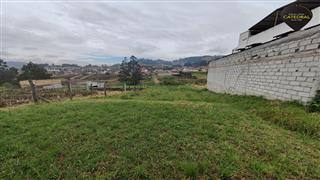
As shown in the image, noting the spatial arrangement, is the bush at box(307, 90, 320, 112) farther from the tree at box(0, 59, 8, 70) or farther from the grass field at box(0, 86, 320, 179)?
the tree at box(0, 59, 8, 70)

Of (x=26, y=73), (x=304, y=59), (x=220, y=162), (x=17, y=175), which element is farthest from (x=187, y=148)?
(x=26, y=73)

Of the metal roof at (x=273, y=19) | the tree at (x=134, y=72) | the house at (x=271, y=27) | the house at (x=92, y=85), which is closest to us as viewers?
the house at (x=271, y=27)

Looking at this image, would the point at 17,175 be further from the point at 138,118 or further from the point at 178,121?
the point at 178,121

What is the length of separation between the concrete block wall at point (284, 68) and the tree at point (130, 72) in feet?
117

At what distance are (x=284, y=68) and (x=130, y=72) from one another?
4237 centimetres

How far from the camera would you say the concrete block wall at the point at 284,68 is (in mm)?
4984

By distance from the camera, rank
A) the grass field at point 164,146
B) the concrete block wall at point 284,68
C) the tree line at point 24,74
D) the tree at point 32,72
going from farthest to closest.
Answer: the tree at point 32,72, the tree line at point 24,74, the concrete block wall at point 284,68, the grass field at point 164,146

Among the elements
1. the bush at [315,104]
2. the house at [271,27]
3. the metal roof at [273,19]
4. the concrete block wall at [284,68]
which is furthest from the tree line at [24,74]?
the bush at [315,104]

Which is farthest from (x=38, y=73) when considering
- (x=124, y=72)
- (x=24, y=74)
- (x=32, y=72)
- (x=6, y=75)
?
(x=124, y=72)

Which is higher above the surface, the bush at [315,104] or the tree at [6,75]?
the bush at [315,104]

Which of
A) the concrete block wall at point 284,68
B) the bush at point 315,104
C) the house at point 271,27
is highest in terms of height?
the house at point 271,27

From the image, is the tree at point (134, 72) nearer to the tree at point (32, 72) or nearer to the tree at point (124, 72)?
the tree at point (124, 72)

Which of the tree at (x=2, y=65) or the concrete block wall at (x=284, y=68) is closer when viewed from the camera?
the concrete block wall at (x=284, y=68)

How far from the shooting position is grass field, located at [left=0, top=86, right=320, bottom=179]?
2.71 m
